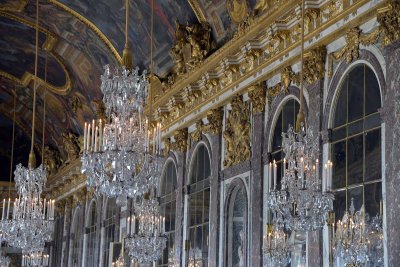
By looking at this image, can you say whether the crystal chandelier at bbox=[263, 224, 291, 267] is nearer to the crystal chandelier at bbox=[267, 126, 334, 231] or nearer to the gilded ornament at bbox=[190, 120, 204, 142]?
the crystal chandelier at bbox=[267, 126, 334, 231]

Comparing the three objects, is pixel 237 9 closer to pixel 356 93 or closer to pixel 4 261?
pixel 356 93

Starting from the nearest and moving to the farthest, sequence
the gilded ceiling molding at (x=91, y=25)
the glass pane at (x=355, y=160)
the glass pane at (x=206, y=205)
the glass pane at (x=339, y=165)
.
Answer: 1. the glass pane at (x=355, y=160)
2. the glass pane at (x=339, y=165)
3. the glass pane at (x=206, y=205)
4. the gilded ceiling molding at (x=91, y=25)

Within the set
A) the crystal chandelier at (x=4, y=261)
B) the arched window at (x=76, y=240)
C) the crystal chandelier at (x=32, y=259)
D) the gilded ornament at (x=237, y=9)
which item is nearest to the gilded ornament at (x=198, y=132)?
the gilded ornament at (x=237, y=9)

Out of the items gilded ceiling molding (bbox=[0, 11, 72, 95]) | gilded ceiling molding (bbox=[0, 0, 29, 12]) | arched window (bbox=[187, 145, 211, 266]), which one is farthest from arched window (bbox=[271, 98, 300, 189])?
gilded ceiling molding (bbox=[0, 11, 72, 95])

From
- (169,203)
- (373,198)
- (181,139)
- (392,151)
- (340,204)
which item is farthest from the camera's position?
(169,203)

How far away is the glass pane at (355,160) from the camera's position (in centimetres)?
1187

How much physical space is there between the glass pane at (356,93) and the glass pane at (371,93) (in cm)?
13

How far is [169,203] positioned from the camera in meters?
21.0

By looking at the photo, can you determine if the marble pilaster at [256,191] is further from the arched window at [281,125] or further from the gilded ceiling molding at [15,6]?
the gilded ceiling molding at [15,6]

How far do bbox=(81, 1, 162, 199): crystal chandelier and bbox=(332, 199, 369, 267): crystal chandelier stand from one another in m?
2.80

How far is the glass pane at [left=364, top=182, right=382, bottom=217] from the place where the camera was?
1126 cm

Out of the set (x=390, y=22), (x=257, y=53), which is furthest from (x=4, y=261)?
(x=390, y=22)

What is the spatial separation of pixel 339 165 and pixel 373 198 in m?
1.15

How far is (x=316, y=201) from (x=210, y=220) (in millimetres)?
7416
